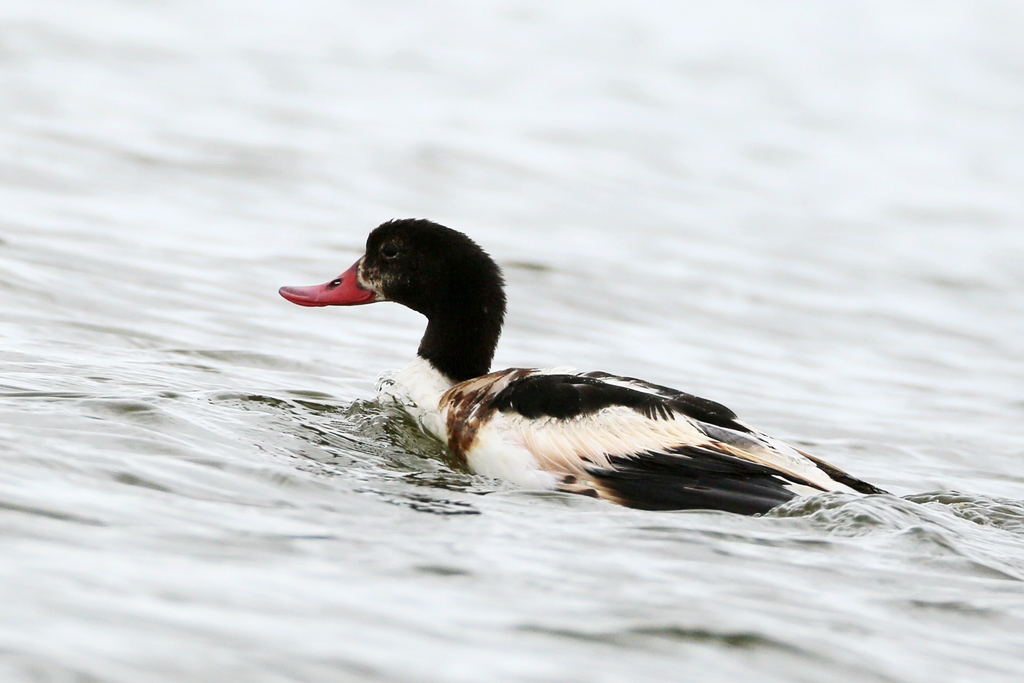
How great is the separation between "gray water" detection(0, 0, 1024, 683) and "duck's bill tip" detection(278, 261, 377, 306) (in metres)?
0.58

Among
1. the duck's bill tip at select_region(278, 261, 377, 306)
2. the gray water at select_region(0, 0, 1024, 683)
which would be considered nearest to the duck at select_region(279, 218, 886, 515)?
the gray water at select_region(0, 0, 1024, 683)

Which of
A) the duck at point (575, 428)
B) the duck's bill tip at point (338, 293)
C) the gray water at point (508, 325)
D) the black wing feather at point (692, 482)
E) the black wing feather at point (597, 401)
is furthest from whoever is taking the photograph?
the duck's bill tip at point (338, 293)

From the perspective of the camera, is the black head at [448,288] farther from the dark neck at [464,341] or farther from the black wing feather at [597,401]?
the black wing feather at [597,401]

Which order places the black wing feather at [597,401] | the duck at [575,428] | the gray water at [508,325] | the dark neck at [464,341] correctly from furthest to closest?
the dark neck at [464,341]
the black wing feather at [597,401]
the duck at [575,428]
the gray water at [508,325]

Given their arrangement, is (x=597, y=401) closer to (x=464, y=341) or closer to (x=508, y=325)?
(x=464, y=341)

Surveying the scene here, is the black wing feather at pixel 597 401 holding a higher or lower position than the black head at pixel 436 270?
lower

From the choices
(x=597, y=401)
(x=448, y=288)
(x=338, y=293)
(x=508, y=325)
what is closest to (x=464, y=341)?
(x=448, y=288)

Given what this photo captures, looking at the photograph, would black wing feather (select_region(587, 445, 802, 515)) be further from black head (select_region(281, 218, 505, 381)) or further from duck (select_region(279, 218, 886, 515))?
black head (select_region(281, 218, 505, 381))

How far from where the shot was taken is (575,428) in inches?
267

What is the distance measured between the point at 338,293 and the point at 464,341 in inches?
40.3

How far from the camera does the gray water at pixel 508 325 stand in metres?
4.62

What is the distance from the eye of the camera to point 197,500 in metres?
5.57

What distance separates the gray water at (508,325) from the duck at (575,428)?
0.22 m

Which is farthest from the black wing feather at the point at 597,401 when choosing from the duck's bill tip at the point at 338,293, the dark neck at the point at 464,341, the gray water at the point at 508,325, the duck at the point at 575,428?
the duck's bill tip at the point at 338,293
